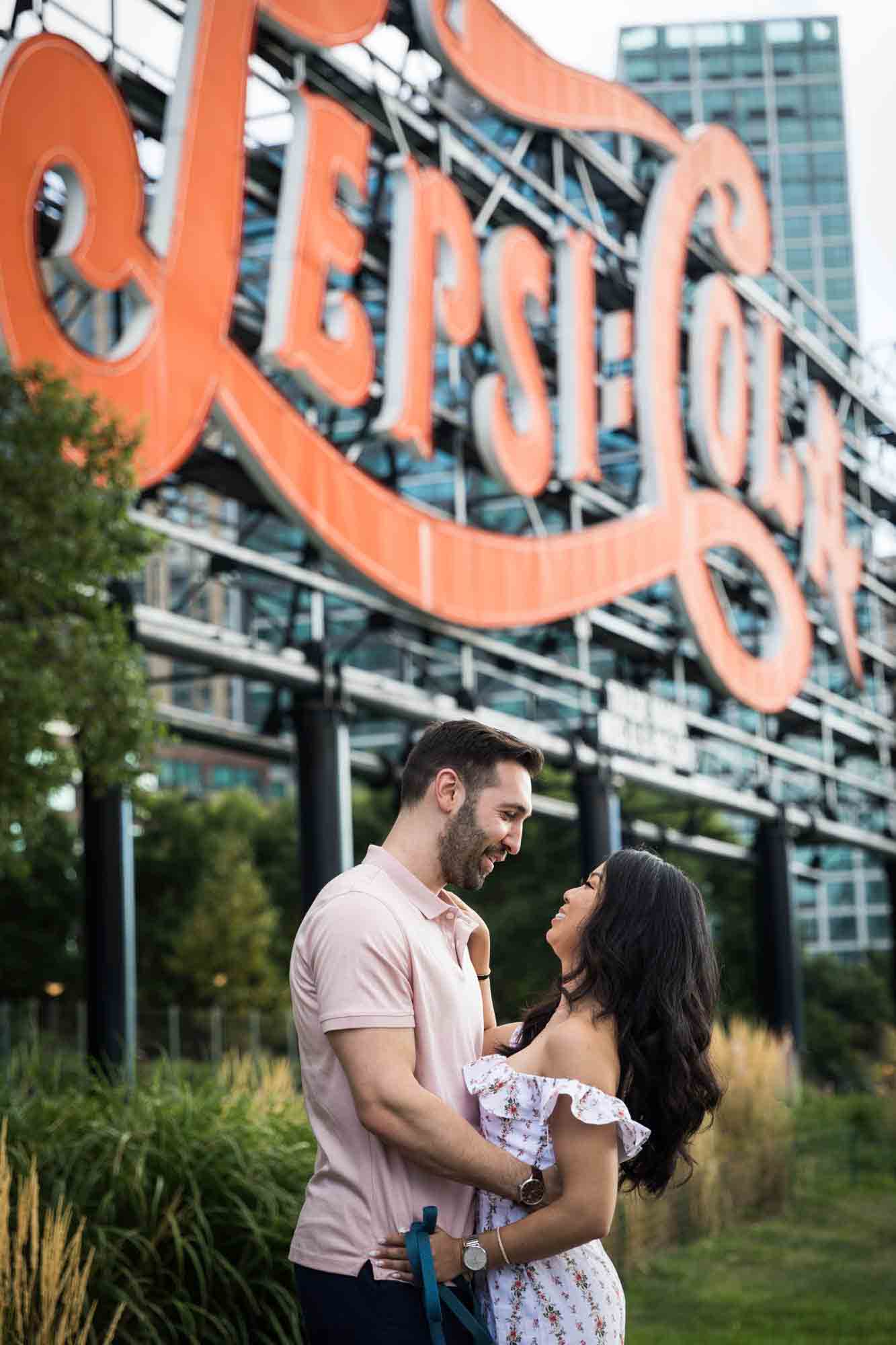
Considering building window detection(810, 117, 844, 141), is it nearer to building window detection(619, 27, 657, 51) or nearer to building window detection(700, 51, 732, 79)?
building window detection(700, 51, 732, 79)

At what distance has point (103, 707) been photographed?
434 inches

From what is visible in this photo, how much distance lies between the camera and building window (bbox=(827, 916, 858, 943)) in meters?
82.4

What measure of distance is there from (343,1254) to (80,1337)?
1.91 meters

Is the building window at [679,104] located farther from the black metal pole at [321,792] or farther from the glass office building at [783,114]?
the black metal pole at [321,792]

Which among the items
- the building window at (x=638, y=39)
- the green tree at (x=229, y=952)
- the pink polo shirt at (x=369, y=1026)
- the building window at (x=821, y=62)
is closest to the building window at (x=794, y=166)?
the building window at (x=821, y=62)

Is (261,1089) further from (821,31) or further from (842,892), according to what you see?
(821,31)

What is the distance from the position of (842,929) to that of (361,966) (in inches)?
3226

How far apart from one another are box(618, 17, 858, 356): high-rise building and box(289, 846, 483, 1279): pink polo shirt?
108292 mm

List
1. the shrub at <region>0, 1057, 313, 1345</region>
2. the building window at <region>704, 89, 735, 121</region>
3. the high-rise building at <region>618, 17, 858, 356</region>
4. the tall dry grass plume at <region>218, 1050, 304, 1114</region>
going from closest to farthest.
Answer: the shrub at <region>0, 1057, 313, 1345</region>
the tall dry grass plume at <region>218, 1050, 304, 1114</region>
the high-rise building at <region>618, 17, 858, 356</region>
the building window at <region>704, 89, 735, 121</region>

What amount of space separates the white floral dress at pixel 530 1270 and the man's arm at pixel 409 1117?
165 mm

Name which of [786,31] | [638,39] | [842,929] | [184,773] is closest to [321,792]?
[842,929]

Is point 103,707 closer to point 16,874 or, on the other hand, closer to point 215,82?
point 16,874

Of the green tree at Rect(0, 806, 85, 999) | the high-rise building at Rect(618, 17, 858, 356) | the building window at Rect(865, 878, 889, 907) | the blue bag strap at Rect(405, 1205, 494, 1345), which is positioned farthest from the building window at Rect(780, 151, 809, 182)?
the blue bag strap at Rect(405, 1205, 494, 1345)

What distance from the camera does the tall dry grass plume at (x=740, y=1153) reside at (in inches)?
514
